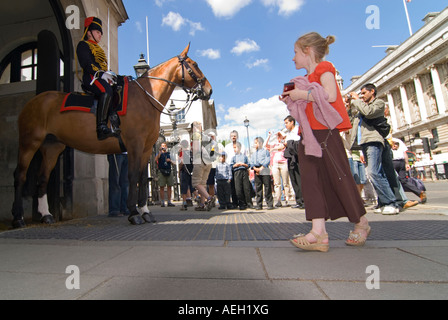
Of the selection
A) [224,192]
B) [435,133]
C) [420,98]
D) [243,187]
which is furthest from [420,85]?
[224,192]

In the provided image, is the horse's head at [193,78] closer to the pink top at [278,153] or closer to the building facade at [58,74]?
the building facade at [58,74]

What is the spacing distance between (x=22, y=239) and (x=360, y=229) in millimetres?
3840

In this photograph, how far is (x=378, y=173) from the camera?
15.7ft

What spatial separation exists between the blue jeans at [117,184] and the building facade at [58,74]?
17.1 inches

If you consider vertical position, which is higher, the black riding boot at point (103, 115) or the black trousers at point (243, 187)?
the black riding boot at point (103, 115)

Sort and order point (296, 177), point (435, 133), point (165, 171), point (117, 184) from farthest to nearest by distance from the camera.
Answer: point (435, 133)
point (165, 171)
point (296, 177)
point (117, 184)

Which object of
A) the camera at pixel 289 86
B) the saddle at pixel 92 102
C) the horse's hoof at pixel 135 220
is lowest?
the horse's hoof at pixel 135 220

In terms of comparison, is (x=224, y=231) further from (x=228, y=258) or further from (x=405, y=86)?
(x=405, y=86)

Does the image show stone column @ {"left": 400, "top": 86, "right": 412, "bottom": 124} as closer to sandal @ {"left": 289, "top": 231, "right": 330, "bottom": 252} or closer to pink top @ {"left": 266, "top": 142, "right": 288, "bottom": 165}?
pink top @ {"left": 266, "top": 142, "right": 288, "bottom": 165}

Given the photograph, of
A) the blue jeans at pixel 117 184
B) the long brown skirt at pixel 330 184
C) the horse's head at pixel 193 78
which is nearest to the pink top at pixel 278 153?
the horse's head at pixel 193 78

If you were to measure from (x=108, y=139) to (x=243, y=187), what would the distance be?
4.54 m

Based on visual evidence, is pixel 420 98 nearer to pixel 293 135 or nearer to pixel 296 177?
pixel 293 135

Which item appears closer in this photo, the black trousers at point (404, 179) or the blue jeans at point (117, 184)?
the blue jeans at point (117, 184)

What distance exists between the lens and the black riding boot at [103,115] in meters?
4.22
